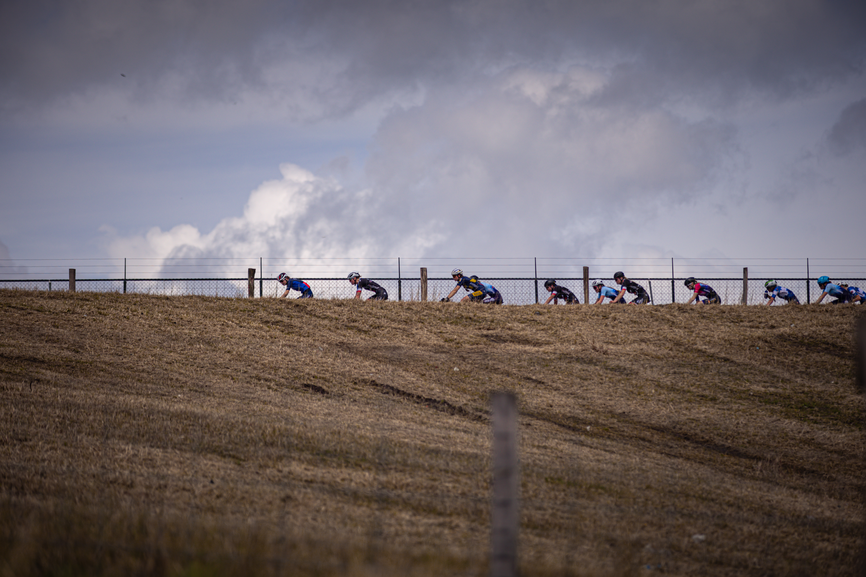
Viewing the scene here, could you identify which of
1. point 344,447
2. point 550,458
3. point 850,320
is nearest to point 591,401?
point 550,458

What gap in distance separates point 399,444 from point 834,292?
22.3m

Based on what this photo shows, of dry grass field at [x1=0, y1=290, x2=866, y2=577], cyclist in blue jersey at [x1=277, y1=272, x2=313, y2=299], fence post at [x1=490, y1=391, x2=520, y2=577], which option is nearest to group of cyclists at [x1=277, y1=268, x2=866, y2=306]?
cyclist in blue jersey at [x1=277, y1=272, x2=313, y2=299]

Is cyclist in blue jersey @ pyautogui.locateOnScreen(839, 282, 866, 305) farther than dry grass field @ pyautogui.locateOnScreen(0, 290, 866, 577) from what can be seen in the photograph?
Yes

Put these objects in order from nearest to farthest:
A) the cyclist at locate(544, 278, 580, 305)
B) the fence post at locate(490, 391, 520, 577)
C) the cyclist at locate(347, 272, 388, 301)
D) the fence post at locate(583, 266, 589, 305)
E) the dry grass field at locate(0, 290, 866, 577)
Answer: the fence post at locate(490, 391, 520, 577) → the dry grass field at locate(0, 290, 866, 577) → the cyclist at locate(347, 272, 388, 301) → the cyclist at locate(544, 278, 580, 305) → the fence post at locate(583, 266, 589, 305)

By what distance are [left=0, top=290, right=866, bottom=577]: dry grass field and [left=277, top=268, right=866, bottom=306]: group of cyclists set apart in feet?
13.0

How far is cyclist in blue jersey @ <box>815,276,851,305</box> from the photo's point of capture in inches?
960

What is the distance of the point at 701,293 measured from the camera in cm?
2466

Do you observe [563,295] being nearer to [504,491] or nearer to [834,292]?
[834,292]

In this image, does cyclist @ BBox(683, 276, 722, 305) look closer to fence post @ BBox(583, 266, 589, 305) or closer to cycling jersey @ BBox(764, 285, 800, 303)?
cycling jersey @ BBox(764, 285, 800, 303)

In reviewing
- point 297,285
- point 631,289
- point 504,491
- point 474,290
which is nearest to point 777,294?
point 631,289

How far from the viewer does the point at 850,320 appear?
21.1 metres

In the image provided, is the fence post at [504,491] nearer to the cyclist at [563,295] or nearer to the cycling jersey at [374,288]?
the cycling jersey at [374,288]

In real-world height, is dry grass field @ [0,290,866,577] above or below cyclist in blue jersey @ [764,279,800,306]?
below

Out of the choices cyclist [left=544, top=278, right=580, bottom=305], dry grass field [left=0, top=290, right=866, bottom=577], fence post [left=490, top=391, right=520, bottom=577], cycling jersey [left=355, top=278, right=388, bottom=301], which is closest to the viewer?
fence post [left=490, top=391, right=520, bottom=577]
